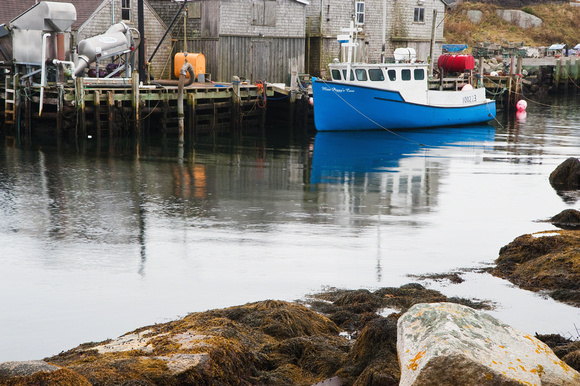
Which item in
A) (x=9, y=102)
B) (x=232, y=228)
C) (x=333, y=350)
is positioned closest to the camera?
(x=333, y=350)

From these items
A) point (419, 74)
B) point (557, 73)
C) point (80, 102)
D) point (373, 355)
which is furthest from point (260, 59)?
point (373, 355)

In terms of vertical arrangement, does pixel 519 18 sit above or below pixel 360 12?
above

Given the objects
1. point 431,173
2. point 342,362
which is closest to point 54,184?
point 431,173

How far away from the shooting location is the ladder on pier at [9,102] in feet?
78.6

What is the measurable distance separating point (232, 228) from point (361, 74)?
16.5 m

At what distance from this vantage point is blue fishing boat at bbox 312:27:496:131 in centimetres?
2666

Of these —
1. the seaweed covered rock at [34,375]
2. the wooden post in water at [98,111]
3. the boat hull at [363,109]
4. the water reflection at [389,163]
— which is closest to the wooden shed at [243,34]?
the boat hull at [363,109]

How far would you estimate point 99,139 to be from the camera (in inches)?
914

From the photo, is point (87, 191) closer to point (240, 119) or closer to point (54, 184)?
point (54, 184)

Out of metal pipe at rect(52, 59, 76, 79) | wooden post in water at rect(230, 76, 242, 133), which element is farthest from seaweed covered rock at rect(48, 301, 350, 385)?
wooden post in water at rect(230, 76, 242, 133)

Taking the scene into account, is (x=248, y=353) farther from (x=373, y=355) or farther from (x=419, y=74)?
(x=419, y=74)

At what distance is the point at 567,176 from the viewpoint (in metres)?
17.2

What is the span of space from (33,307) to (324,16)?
27.6 metres

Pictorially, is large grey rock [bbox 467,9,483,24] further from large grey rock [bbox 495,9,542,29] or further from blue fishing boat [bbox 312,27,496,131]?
blue fishing boat [bbox 312,27,496,131]
